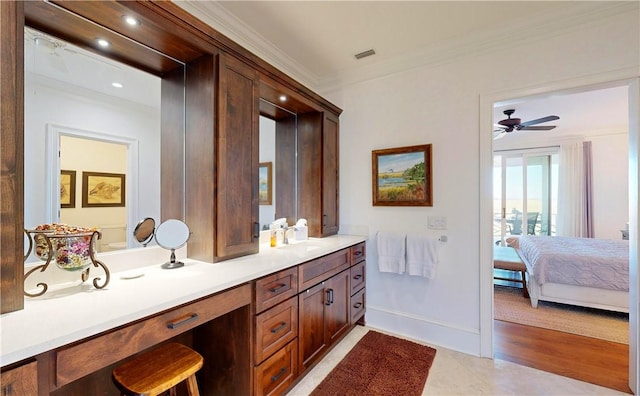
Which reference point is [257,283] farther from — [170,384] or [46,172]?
[46,172]

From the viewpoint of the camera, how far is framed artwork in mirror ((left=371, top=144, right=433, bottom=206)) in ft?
8.45

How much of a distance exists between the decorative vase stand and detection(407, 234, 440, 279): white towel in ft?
7.49

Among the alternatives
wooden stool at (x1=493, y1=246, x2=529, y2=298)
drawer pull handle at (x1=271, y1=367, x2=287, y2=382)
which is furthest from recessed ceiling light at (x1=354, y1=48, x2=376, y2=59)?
wooden stool at (x1=493, y1=246, x2=529, y2=298)

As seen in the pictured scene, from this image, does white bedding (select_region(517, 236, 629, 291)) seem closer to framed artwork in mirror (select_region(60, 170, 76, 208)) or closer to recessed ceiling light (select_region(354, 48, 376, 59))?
recessed ceiling light (select_region(354, 48, 376, 59))

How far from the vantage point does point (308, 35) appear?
2.35 meters

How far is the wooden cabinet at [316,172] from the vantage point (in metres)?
2.77

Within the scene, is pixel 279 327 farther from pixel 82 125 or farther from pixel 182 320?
pixel 82 125

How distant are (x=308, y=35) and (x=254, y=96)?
2.86 feet

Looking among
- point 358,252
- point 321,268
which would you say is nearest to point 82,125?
point 321,268

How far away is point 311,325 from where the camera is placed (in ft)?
6.56

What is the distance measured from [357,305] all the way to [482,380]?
3.66 ft

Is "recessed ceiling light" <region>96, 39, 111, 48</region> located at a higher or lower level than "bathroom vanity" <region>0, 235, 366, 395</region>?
higher

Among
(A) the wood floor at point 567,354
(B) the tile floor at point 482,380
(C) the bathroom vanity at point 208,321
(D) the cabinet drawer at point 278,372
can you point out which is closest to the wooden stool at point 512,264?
(A) the wood floor at point 567,354

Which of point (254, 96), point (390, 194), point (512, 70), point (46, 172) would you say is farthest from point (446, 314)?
point (46, 172)
